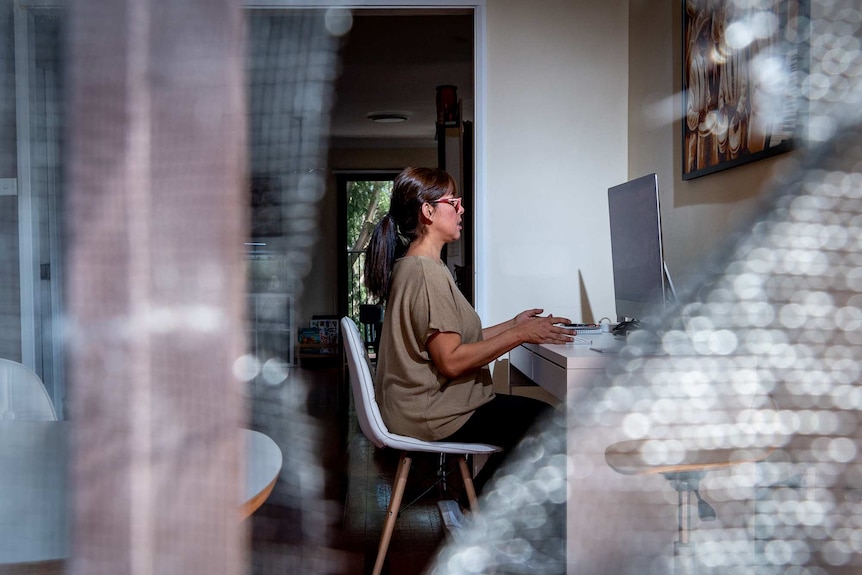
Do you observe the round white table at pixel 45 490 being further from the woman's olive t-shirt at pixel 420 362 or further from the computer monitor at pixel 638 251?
the computer monitor at pixel 638 251

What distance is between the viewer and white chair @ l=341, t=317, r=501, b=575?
139 cm

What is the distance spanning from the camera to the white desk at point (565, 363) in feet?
4.28

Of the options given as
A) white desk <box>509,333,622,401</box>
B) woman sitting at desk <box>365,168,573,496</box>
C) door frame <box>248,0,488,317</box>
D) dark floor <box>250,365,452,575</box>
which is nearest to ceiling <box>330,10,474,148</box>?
door frame <box>248,0,488,317</box>

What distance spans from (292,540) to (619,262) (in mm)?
1509

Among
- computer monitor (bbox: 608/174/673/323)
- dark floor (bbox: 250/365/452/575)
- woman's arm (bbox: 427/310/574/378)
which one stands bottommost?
woman's arm (bbox: 427/310/574/378)

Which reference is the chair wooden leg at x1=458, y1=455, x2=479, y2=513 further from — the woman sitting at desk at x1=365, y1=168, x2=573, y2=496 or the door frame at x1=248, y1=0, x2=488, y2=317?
the door frame at x1=248, y1=0, x2=488, y2=317

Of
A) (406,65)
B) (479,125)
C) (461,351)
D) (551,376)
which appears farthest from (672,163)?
(406,65)

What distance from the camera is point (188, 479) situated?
0.93 feet

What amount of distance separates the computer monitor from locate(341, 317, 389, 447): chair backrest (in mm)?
611

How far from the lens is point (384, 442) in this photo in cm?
139

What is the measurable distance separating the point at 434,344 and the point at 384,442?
0.22 metres

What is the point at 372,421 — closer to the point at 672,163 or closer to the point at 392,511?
the point at 392,511

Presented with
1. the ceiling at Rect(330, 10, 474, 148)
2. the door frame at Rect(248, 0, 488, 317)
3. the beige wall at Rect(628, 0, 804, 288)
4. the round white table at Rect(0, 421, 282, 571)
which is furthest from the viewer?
the ceiling at Rect(330, 10, 474, 148)

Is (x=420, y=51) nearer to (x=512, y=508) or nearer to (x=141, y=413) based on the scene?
(x=512, y=508)
